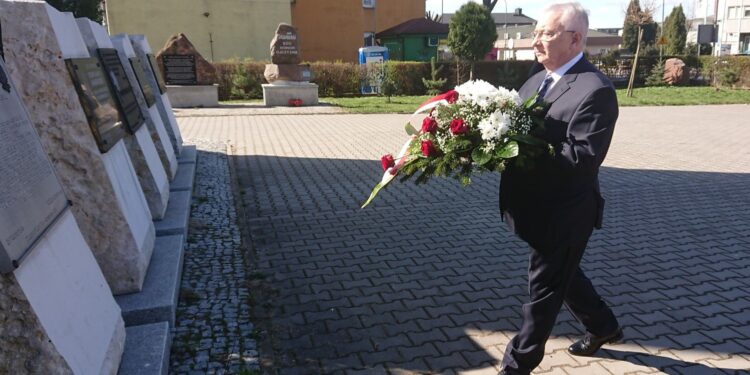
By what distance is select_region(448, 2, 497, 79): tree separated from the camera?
2727cm

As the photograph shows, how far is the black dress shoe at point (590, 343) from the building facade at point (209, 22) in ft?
95.5

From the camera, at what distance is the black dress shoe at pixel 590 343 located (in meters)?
3.45

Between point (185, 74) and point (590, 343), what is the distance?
18911 mm

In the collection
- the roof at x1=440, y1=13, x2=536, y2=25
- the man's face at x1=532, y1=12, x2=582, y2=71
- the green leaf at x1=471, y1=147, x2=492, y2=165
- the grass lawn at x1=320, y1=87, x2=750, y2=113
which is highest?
the roof at x1=440, y1=13, x2=536, y2=25

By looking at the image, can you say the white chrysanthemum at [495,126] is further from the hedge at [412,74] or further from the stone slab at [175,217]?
the hedge at [412,74]

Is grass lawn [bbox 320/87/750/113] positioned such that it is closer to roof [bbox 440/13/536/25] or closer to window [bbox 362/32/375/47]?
window [bbox 362/32/375/47]

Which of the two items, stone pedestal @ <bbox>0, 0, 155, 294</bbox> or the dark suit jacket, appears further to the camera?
stone pedestal @ <bbox>0, 0, 155, 294</bbox>

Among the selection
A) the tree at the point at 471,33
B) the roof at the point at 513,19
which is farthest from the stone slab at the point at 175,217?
the roof at the point at 513,19

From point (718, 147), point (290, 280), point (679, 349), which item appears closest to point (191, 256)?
point (290, 280)

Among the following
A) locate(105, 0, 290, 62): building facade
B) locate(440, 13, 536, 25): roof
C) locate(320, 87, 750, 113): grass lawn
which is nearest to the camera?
locate(320, 87, 750, 113): grass lawn

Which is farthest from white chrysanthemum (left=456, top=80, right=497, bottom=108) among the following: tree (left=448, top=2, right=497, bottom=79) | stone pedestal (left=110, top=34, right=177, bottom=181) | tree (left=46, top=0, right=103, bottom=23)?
tree (left=448, top=2, right=497, bottom=79)

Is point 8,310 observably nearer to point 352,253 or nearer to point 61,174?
point 61,174

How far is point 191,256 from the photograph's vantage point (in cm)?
512

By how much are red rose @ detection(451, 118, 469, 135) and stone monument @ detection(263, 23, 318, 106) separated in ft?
60.6
